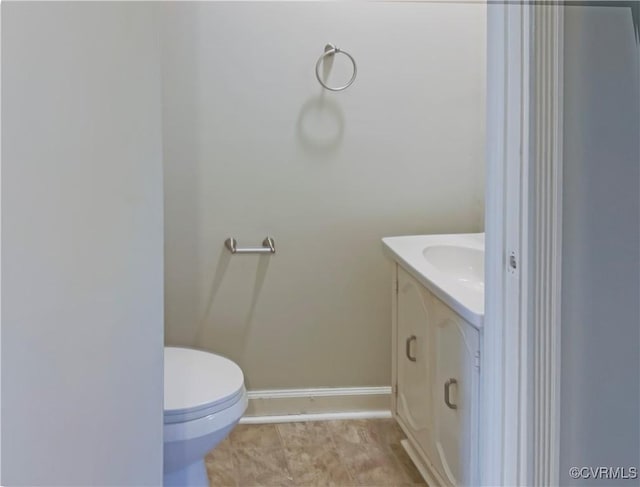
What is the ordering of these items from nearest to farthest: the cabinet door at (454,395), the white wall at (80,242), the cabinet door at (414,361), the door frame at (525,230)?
the white wall at (80,242), the door frame at (525,230), the cabinet door at (454,395), the cabinet door at (414,361)

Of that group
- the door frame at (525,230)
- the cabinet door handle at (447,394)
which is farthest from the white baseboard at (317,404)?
the door frame at (525,230)

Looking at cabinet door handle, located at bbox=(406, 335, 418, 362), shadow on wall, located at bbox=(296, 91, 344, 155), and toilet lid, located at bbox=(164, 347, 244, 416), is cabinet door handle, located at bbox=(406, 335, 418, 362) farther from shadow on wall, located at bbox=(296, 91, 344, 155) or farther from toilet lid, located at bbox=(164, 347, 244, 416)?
shadow on wall, located at bbox=(296, 91, 344, 155)

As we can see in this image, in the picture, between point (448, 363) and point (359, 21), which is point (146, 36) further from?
point (359, 21)

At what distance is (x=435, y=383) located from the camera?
197cm

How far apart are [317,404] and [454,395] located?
109 cm

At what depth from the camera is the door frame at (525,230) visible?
48.1 inches

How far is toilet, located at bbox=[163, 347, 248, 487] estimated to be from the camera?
1.79 meters

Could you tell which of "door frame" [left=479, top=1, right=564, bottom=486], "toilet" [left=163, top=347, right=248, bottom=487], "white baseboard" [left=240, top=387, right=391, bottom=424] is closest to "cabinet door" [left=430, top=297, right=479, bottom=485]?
"door frame" [left=479, top=1, right=564, bottom=486]

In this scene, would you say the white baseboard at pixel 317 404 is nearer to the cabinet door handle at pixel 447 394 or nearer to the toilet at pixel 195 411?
the toilet at pixel 195 411

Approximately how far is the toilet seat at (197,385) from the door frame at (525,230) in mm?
857

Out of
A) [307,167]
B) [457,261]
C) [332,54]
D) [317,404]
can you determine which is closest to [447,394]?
[457,261]

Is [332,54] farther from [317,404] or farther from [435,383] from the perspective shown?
[317,404]

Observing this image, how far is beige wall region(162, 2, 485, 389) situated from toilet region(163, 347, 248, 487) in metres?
0.61

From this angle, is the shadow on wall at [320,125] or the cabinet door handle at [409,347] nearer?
the cabinet door handle at [409,347]
